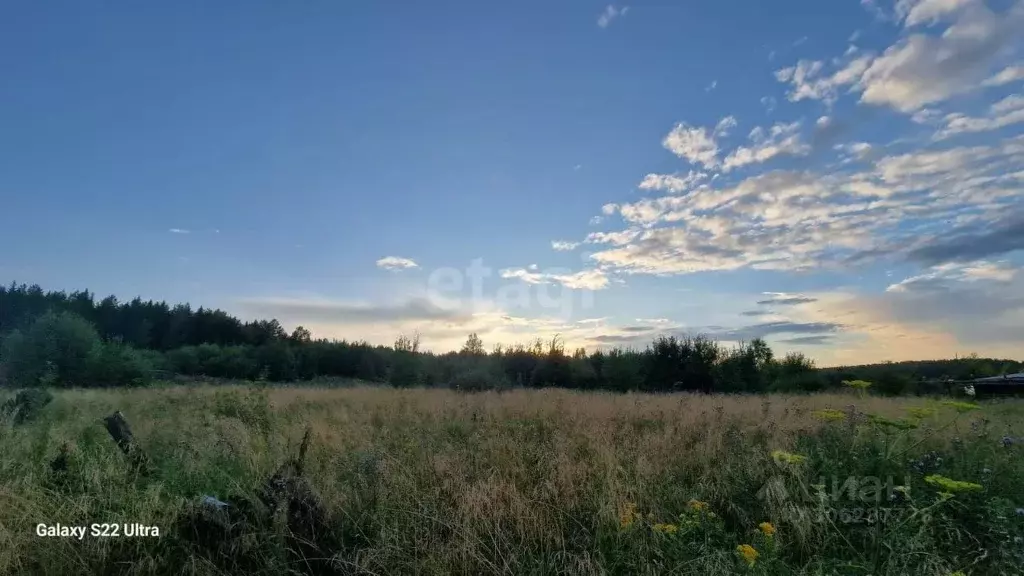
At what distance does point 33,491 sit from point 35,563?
99 cm

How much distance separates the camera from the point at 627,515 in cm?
352

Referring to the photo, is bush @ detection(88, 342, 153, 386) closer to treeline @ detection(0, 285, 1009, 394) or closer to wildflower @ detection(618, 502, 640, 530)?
treeline @ detection(0, 285, 1009, 394)

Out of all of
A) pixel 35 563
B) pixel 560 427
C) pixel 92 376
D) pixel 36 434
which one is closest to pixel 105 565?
pixel 35 563

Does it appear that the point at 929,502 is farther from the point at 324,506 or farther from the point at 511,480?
the point at 324,506

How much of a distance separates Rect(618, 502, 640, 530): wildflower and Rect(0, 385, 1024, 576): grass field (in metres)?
0.02

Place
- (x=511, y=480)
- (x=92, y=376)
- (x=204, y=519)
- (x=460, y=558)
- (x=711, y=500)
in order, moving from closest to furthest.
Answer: (x=460, y=558), (x=204, y=519), (x=711, y=500), (x=511, y=480), (x=92, y=376)

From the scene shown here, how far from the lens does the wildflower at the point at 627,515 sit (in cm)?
342

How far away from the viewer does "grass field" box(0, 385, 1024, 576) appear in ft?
10.5

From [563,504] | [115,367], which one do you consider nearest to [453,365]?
[115,367]

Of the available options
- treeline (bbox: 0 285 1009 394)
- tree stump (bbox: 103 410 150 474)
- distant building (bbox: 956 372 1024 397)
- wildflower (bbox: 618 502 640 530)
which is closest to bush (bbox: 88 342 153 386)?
treeline (bbox: 0 285 1009 394)

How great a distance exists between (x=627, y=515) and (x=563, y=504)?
2.04ft

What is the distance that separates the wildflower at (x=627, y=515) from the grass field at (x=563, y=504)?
0.02 metres

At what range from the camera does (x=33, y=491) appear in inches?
164

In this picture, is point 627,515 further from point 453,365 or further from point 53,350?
point 53,350
